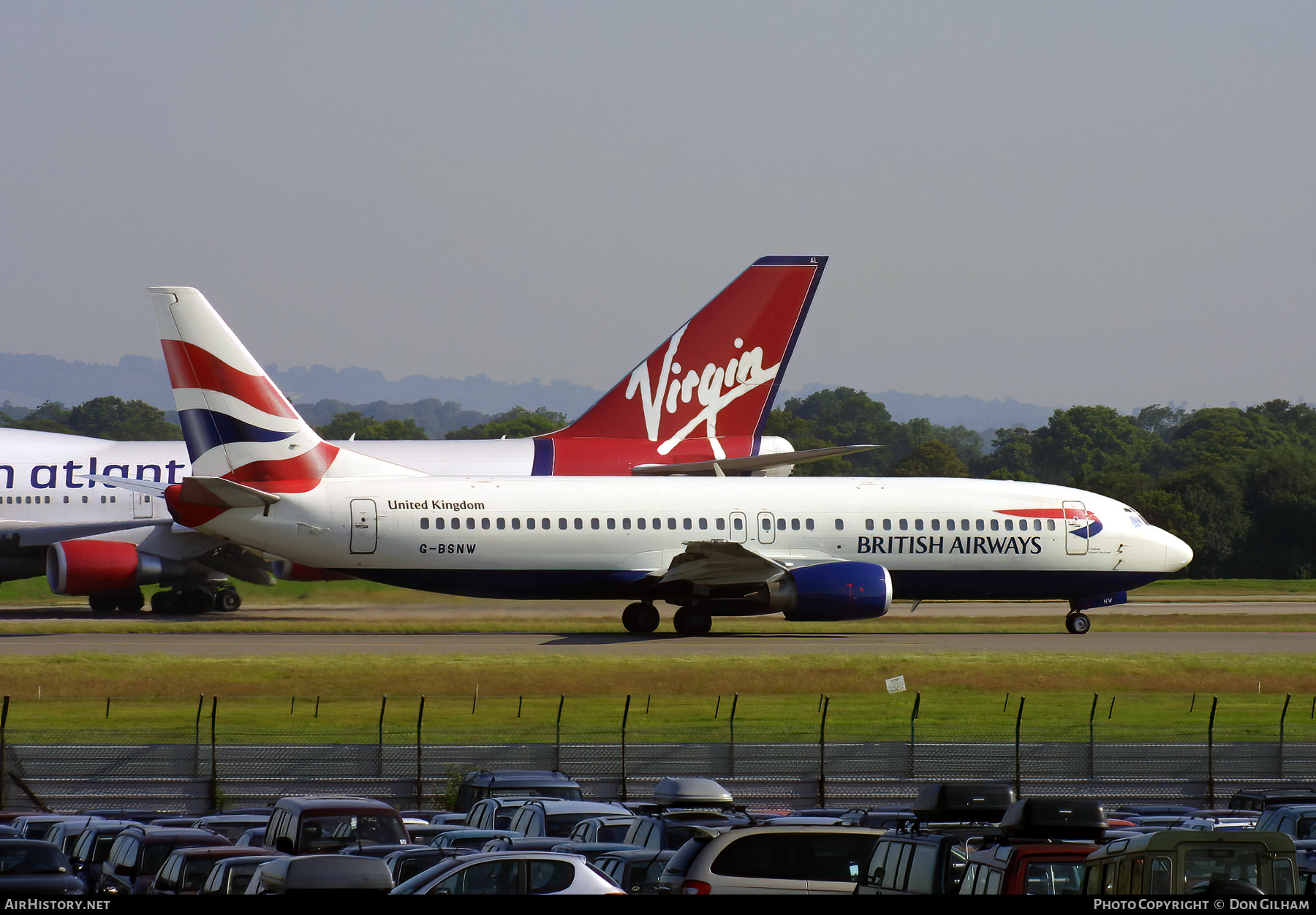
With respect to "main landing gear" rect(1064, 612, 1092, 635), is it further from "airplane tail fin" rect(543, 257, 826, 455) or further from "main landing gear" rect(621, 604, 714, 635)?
"airplane tail fin" rect(543, 257, 826, 455)

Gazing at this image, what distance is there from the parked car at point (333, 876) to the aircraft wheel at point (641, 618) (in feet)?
100

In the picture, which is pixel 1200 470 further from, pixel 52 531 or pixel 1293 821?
pixel 1293 821

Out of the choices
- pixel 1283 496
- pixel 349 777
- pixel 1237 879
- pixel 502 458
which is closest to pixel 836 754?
pixel 349 777

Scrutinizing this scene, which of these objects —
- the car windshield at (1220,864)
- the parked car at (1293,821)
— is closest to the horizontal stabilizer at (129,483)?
the parked car at (1293,821)

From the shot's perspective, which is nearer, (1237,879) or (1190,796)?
(1237,879)

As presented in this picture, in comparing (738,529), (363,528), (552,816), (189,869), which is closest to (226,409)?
(363,528)

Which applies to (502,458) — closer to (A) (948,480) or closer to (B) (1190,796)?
(A) (948,480)

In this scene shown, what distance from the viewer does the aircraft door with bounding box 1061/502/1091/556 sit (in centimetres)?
4238

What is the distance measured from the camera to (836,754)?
22859 mm

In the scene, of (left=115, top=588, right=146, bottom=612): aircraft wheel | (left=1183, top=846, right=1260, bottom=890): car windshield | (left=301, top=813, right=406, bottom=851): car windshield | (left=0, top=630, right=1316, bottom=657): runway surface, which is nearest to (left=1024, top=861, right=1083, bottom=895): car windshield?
(left=1183, top=846, right=1260, bottom=890): car windshield

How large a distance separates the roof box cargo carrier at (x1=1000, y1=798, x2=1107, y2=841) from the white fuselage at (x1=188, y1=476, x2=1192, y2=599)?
90.9 ft

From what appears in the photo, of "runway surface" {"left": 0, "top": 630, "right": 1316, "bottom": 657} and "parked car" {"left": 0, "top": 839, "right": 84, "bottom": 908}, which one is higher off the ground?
"parked car" {"left": 0, "top": 839, "right": 84, "bottom": 908}

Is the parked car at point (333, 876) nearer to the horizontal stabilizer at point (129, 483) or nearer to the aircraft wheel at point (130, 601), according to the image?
the horizontal stabilizer at point (129, 483)

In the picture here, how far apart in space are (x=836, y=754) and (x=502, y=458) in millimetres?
26098
